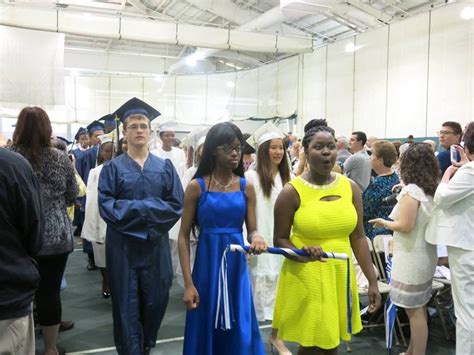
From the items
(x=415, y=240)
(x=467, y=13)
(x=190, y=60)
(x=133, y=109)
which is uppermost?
(x=190, y=60)

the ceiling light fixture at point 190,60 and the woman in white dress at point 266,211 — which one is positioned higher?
the ceiling light fixture at point 190,60

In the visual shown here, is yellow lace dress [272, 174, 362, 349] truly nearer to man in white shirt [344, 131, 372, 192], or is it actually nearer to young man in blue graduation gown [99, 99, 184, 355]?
young man in blue graduation gown [99, 99, 184, 355]

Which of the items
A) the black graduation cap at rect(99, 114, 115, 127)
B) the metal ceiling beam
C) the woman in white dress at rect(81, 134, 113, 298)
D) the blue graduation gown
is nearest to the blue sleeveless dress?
the blue graduation gown

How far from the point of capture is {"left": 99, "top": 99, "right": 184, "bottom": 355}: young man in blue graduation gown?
270cm

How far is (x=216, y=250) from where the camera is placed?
234 centimetres

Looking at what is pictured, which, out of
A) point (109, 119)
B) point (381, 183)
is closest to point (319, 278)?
point (381, 183)

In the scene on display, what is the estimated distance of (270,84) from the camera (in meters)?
14.1

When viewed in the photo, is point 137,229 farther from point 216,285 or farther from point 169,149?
A: point 169,149

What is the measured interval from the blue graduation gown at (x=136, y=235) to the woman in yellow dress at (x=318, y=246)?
87 cm

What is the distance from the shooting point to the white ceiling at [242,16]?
920 cm

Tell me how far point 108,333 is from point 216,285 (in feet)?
6.69

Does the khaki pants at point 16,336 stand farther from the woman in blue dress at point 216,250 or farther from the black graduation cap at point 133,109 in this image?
the black graduation cap at point 133,109

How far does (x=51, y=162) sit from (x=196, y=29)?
28.3ft

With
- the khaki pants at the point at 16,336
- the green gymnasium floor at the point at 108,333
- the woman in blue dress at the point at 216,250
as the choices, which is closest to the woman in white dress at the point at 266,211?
the green gymnasium floor at the point at 108,333
